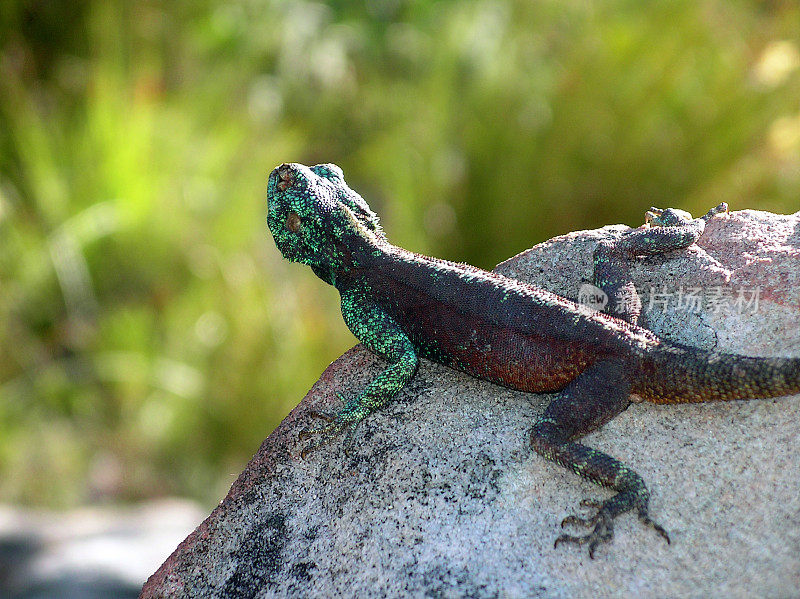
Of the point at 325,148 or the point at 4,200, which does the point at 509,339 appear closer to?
the point at 4,200

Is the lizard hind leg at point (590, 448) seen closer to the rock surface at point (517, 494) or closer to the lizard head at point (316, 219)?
the rock surface at point (517, 494)

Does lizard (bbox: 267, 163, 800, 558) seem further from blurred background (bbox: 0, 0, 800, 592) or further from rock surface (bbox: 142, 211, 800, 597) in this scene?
blurred background (bbox: 0, 0, 800, 592)

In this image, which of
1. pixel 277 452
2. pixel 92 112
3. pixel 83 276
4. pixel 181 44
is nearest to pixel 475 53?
pixel 181 44

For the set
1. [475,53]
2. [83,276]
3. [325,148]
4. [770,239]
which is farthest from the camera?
[325,148]

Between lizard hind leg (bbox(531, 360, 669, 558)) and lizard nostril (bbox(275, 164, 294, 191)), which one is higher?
lizard nostril (bbox(275, 164, 294, 191))

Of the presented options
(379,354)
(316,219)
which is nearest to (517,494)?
(379,354)

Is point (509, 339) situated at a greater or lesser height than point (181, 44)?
lesser

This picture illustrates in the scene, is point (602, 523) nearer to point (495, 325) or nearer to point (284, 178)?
point (495, 325)

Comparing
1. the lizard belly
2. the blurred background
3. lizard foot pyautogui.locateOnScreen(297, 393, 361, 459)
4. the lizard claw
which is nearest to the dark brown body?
the lizard belly
